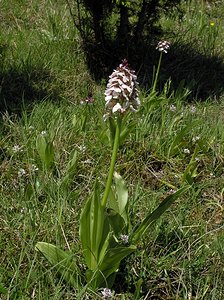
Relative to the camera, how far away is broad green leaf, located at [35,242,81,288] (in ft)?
6.89

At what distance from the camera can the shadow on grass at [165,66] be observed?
440 centimetres

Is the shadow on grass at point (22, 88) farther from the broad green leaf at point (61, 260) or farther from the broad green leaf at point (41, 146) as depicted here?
the broad green leaf at point (61, 260)

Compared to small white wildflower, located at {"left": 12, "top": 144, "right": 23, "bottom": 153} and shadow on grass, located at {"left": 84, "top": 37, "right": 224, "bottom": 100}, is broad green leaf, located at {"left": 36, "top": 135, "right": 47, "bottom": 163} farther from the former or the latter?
shadow on grass, located at {"left": 84, "top": 37, "right": 224, "bottom": 100}

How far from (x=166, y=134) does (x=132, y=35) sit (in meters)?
1.75

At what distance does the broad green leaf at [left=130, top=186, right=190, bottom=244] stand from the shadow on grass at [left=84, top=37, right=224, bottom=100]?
2.18 meters

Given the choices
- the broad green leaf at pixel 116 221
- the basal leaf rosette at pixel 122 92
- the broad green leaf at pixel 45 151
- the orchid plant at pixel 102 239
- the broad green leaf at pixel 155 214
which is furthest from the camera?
the broad green leaf at pixel 45 151

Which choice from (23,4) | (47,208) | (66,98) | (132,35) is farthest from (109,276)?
(23,4)

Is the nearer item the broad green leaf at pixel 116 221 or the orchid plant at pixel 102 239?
the orchid plant at pixel 102 239

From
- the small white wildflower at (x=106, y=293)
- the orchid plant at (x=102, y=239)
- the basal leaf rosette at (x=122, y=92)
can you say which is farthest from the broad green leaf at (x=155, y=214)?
the basal leaf rosette at (x=122, y=92)

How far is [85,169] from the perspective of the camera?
9.91ft

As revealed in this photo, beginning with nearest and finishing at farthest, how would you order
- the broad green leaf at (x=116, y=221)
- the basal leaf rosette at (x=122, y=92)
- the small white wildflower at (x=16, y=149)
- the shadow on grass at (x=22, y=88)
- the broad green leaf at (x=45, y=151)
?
1. the basal leaf rosette at (x=122, y=92)
2. the broad green leaf at (x=116, y=221)
3. the broad green leaf at (x=45, y=151)
4. the small white wildflower at (x=16, y=149)
5. the shadow on grass at (x=22, y=88)

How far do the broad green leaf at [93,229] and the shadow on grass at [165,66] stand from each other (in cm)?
233

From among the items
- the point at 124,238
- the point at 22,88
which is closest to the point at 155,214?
the point at 124,238

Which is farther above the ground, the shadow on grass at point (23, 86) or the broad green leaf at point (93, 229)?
the broad green leaf at point (93, 229)
